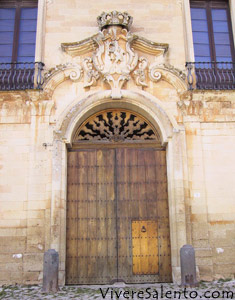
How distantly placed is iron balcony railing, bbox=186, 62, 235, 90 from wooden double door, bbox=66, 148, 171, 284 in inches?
79.3

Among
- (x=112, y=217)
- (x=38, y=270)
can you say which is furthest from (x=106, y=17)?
(x=38, y=270)

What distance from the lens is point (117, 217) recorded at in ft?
28.2

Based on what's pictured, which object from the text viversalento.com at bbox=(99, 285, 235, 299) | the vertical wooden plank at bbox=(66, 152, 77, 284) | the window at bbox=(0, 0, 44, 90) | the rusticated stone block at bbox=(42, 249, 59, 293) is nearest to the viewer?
the text viversalento.com at bbox=(99, 285, 235, 299)

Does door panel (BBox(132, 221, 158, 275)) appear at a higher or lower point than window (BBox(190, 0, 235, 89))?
lower

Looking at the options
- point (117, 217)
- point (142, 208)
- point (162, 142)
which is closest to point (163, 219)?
point (142, 208)

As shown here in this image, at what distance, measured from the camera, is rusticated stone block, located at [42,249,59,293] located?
710cm

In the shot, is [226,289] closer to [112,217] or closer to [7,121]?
[112,217]

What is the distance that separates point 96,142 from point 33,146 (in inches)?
61.0

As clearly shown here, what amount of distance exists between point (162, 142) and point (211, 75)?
230 centimetres

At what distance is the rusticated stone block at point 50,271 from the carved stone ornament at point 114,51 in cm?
414

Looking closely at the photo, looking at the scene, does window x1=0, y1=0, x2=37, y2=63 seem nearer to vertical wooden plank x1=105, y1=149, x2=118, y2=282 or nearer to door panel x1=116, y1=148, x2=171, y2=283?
vertical wooden plank x1=105, y1=149, x2=118, y2=282

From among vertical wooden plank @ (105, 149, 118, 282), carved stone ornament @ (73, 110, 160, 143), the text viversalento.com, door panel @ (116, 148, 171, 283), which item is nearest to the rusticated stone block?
the text viversalento.com

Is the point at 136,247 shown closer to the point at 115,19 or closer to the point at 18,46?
the point at 115,19

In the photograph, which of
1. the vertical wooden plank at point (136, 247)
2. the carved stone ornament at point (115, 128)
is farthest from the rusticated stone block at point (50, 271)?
the carved stone ornament at point (115, 128)
